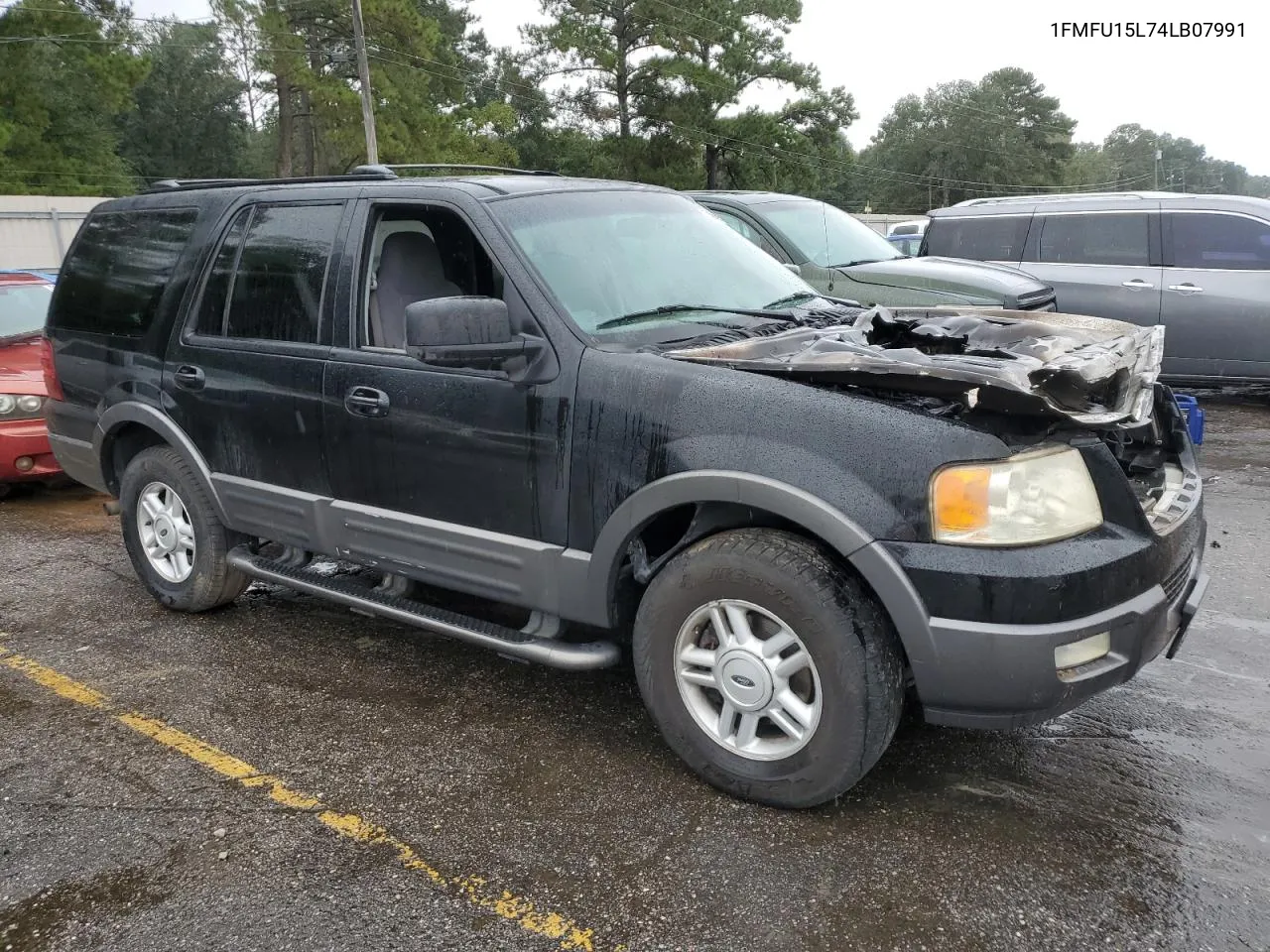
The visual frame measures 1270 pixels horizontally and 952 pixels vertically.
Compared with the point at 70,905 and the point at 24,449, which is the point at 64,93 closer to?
the point at 24,449

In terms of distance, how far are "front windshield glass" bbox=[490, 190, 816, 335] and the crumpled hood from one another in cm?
37

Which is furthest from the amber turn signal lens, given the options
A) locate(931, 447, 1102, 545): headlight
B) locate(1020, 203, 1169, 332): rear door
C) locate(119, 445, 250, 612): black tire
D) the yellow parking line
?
locate(1020, 203, 1169, 332): rear door

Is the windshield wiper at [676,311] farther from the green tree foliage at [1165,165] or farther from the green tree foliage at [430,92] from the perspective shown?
the green tree foliage at [1165,165]

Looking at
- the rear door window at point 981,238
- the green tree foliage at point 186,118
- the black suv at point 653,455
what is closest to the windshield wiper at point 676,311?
the black suv at point 653,455

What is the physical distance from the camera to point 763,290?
406 centimetres

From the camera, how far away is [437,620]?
12.2ft

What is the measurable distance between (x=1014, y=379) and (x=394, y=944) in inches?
82.9

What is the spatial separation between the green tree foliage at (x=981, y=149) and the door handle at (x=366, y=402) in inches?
3105

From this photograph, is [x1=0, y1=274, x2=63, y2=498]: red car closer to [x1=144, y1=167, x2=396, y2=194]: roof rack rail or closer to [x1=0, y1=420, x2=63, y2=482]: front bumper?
[x1=0, y1=420, x2=63, y2=482]: front bumper

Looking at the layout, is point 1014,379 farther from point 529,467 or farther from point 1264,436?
point 1264,436

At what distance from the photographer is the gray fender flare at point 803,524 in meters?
2.72

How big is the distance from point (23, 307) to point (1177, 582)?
839 centimetres

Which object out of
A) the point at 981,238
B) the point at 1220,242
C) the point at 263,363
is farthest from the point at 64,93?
the point at 263,363

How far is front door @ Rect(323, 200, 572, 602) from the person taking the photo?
3395 mm
